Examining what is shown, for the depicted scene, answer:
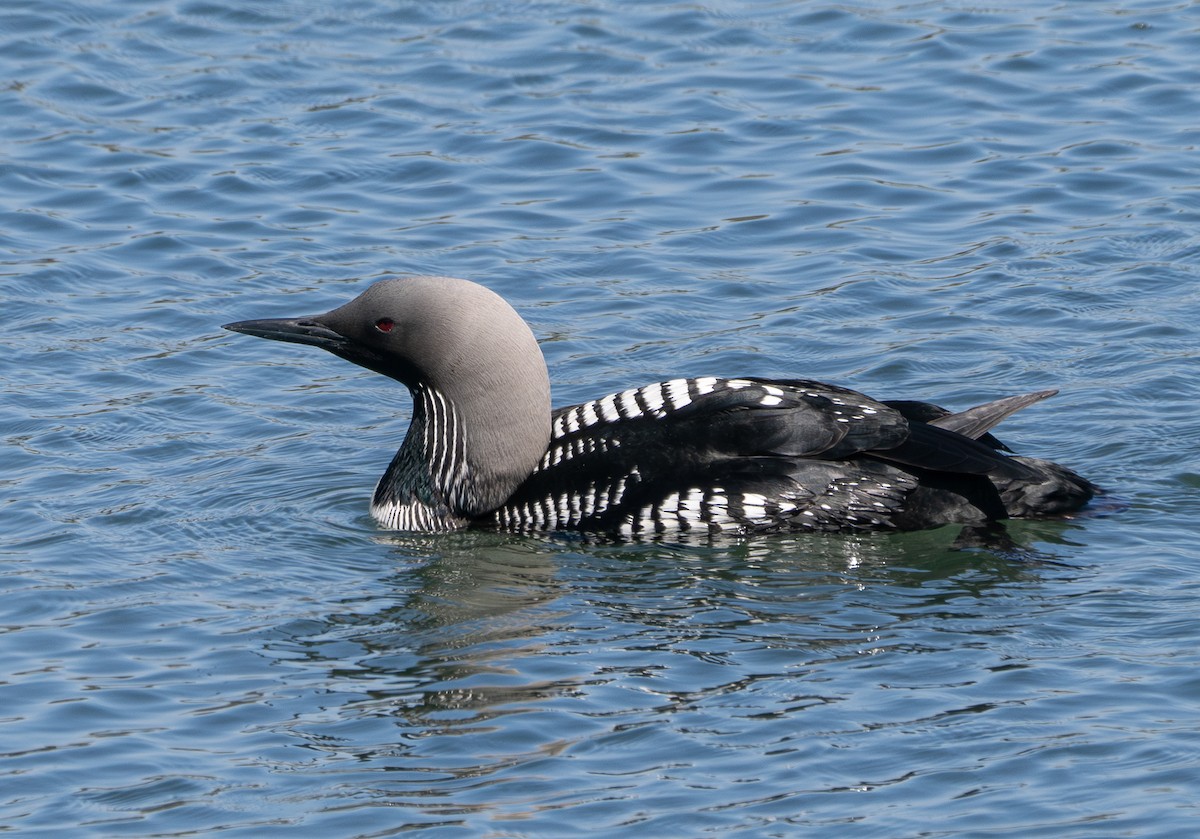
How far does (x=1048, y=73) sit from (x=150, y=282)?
5.98m

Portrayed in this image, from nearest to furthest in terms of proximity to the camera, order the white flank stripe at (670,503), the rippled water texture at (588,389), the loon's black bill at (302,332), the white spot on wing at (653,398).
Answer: the rippled water texture at (588,389) → the white flank stripe at (670,503) → the white spot on wing at (653,398) → the loon's black bill at (302,332)

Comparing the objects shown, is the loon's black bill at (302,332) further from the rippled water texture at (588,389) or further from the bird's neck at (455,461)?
the rippled water texture at (588,389)

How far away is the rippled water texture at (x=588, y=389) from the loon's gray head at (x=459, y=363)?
31 cm

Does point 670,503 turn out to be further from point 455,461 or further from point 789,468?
point 455,461

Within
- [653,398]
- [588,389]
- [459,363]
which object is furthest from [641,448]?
[588,389]

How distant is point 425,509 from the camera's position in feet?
27.5

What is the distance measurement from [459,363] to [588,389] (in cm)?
153

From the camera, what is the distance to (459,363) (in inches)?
324

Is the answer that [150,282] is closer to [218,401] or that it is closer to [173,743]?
[218,401]

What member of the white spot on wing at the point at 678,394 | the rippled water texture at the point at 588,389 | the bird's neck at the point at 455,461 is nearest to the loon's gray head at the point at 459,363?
the bird's neck at the point at 455,461

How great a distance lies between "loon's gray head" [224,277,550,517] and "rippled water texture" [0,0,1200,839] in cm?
31

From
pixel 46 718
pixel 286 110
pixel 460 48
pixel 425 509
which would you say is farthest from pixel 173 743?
pixel 460 48

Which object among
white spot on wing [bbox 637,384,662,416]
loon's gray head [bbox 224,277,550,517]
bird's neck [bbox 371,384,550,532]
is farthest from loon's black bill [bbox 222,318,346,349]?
white spot on wing [bbox 637,384,662,416]

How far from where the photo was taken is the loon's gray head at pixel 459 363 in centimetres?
817
